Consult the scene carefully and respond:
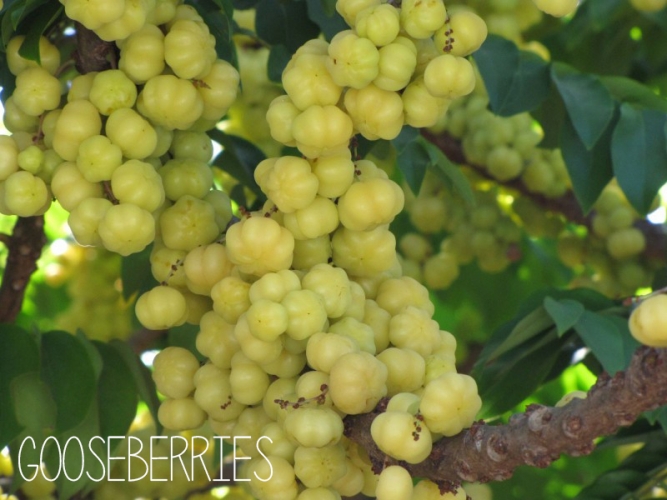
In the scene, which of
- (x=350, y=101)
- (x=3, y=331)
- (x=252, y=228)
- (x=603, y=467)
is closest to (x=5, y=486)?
(x=3, y=331)

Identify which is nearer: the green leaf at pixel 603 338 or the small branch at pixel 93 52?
the small branch at pixel 93 52

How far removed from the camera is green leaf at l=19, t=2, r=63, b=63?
1.56m

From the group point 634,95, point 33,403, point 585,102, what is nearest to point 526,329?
point 585,102

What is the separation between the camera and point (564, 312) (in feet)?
6.08

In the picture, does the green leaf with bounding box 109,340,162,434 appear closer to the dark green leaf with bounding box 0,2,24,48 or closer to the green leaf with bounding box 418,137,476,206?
the dark green leaf with bounding box 0,2,24,48

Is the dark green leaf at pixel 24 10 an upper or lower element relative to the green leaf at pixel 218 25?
upper

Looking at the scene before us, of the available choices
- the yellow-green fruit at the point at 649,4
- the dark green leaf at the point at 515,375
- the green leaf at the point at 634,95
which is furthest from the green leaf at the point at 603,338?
the yellow-green fruit at the point at 649,4

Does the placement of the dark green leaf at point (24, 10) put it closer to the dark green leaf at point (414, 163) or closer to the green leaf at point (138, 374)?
the green leaf at point (138, 374)

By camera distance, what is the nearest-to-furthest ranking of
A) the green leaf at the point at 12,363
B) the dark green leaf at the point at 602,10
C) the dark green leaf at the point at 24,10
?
the dark green leaf at the point at 24,10 < the green leaf at the point at 12,363 < the dark green leaf at the point at 602,10

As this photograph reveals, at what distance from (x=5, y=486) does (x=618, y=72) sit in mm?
2088

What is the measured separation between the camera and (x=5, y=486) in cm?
226

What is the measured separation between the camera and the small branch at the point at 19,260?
6.42ft

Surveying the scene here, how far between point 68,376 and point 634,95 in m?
1.33

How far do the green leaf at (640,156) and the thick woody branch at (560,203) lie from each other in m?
0.78
